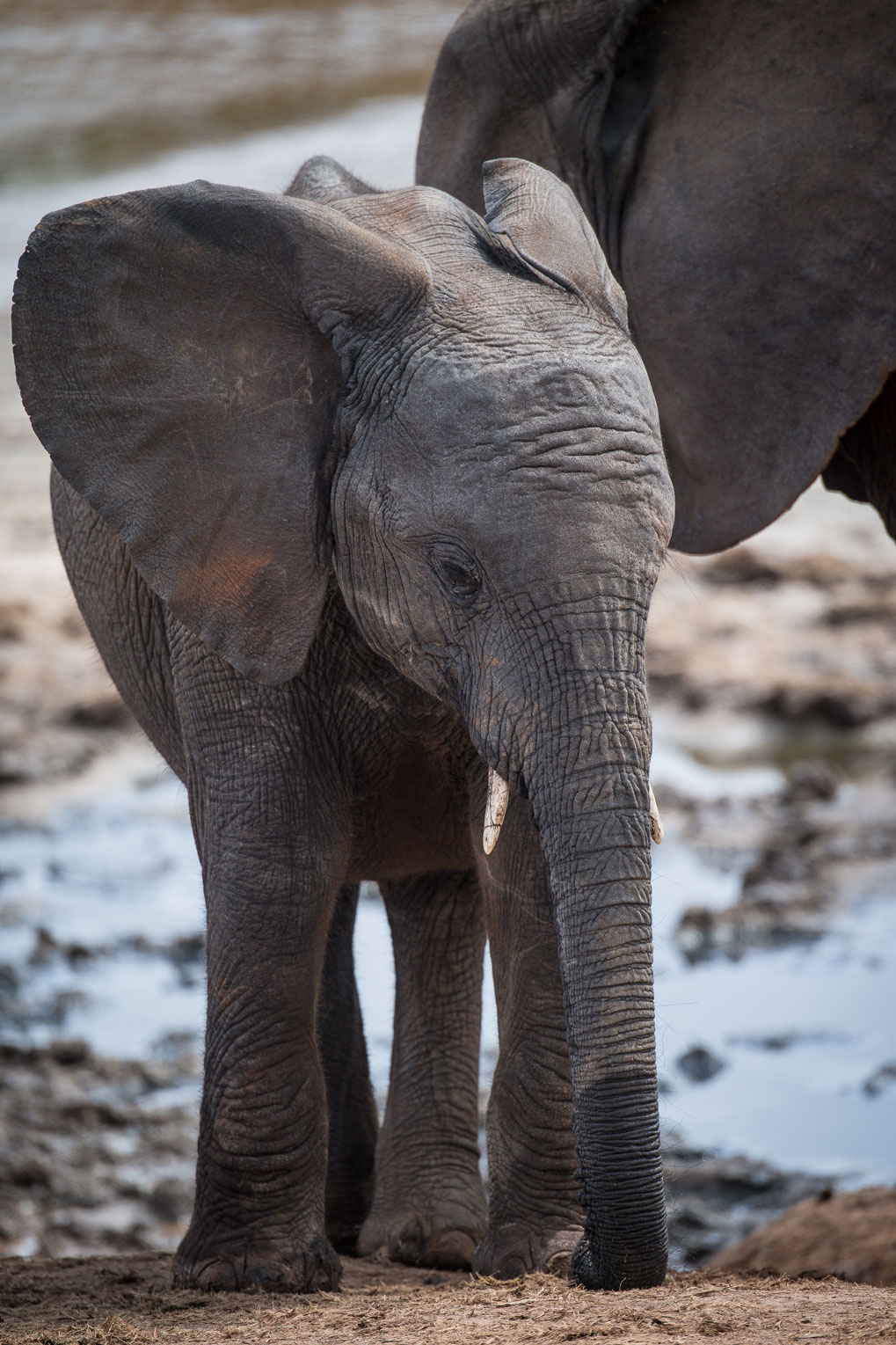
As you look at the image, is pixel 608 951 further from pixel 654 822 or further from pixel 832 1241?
pixel 832 1241

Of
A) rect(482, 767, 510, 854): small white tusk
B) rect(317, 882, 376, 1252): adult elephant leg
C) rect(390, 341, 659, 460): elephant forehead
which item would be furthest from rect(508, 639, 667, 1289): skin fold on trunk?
rect(317, 882, 376, 1252): adult elephant leg

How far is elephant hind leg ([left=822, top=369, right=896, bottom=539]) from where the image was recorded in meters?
5.02

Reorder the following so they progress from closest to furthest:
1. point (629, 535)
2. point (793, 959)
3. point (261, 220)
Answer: point (629, 535) < point (261, 220) < point (793, 959)

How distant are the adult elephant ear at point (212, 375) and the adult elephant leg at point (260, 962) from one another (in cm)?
21

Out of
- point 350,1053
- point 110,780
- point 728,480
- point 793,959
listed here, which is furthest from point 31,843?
point 728,480

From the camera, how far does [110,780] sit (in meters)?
9.04

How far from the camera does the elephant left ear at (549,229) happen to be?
3430 mm

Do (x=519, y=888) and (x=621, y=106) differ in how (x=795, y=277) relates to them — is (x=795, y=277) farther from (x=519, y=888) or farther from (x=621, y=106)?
(x=519, y=888)

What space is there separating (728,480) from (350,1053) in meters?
1.67

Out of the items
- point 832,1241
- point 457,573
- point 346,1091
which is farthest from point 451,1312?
point 832,1241

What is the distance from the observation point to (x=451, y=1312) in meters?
3.31

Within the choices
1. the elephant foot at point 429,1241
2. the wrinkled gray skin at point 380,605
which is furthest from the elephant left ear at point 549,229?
the elephant foot at point 429,1241

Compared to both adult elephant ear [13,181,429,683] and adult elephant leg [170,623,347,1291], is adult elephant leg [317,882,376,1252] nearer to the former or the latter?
adult elephant leg [170,623,347,1291]

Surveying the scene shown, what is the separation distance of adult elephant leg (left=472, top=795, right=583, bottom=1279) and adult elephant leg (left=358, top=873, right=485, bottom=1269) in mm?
652
